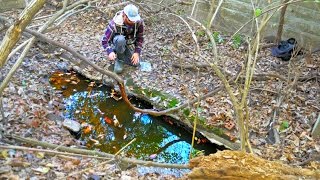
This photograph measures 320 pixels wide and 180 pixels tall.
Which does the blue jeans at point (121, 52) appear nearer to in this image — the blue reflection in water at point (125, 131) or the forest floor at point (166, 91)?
the forest floor at point (166, 91)

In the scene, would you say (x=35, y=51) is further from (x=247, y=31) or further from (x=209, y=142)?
(x=247, y=31)

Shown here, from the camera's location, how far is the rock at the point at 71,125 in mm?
5598

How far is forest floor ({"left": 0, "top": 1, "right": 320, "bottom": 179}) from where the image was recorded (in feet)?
14.4

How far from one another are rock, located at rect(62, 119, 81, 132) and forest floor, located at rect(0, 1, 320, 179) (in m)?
0.10

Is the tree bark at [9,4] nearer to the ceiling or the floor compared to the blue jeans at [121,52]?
nearer to the ceiling

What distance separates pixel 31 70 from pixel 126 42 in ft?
6.24

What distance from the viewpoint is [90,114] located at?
635 centimetres

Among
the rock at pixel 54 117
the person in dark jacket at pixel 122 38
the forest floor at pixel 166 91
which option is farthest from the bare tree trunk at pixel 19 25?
the person in dark jacket at pixel 122 38

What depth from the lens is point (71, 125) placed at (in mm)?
5656

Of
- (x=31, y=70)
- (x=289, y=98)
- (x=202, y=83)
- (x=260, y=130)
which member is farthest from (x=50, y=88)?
(x=289, y=98)

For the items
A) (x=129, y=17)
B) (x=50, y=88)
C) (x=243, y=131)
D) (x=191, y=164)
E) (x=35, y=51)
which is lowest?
(x=191, y=164)

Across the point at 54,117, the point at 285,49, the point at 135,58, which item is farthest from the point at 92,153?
the point at 285,49

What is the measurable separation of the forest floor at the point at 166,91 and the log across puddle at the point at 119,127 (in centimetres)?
31

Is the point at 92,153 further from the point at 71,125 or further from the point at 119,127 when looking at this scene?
the point at 119,127
